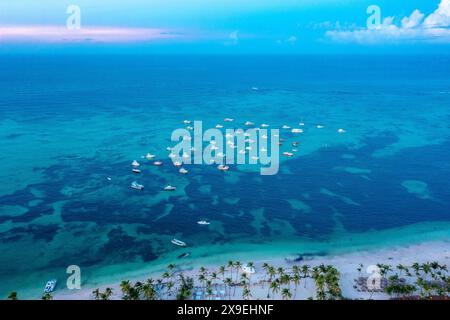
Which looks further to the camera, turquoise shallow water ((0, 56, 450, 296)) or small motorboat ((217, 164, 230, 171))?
small motorboat ((217, 164, 230, 171))

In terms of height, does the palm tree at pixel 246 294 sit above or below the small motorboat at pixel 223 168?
below

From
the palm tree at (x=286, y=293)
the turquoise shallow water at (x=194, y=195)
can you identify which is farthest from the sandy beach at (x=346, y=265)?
the turquoise shallow water at (x=194, y=195)

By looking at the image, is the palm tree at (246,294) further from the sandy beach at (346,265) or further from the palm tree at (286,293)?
the palm tree at (286,293)

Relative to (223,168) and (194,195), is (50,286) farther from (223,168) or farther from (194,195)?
(223,168)

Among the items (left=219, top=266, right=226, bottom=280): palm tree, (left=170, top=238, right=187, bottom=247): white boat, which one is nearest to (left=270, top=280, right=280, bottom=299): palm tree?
(left=219, top=266, right=226, bottom=280): palm tree

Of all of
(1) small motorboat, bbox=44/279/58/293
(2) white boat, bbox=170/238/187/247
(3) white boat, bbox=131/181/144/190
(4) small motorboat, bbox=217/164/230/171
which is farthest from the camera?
(4) small motorboat, bbox=217/164/230/171

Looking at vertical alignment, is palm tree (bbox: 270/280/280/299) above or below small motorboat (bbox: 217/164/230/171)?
below

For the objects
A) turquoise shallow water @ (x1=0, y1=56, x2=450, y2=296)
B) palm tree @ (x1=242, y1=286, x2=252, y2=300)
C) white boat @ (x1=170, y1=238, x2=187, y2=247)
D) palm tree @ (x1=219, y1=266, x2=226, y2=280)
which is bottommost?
palm tree @ (x1=242, y1=286, x2=252, y2=300)

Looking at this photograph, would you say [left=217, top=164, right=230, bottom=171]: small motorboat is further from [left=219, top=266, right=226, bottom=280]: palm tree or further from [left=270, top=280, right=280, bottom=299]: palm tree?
[left=270, top=280, right=280, bottom=299]: palm tree

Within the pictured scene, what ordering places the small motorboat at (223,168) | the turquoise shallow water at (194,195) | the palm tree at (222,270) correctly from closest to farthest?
the palm tree at (222,270), the turquoise shallow water at (194,195), the small motorboat at (223,168)

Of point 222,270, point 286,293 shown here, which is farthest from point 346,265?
point 222,270
